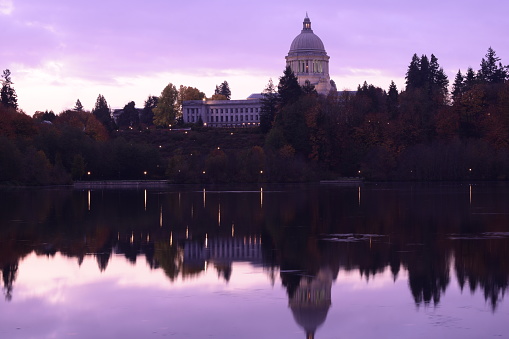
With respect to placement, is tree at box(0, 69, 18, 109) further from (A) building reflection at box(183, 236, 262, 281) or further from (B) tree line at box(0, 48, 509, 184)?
(A) building reflection at box(183, 236, 262, 281)

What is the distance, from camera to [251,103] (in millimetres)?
192875

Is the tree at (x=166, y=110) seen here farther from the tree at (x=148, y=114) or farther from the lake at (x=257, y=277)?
the lake at (x=257, y=277)

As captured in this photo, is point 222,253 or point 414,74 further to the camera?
point 414,74

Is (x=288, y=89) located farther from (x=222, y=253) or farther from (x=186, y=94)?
(x=222, y=253)

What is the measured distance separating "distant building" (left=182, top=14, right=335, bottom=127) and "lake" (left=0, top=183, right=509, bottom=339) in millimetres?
153866

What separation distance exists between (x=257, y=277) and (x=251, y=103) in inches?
6848

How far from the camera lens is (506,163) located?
301 feet

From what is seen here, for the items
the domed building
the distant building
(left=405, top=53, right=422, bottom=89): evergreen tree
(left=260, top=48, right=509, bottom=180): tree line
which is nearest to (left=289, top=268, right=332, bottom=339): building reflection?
(left=260, top=48, right=509, bottom=180): tree line

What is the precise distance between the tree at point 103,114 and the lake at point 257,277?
114433 millimetres

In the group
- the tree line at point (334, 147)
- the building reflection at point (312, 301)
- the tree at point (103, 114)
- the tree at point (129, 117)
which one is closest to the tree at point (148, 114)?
the tree at point (129, 117)

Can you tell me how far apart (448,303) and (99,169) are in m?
86.7

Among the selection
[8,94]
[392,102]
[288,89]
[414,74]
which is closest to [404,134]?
[392,102]

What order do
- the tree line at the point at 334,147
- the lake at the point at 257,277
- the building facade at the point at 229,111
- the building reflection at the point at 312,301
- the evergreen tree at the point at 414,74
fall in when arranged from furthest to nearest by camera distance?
the building facade at the point at 229,111 → the evergreen tree at the point at 414,74 → the tree line at the point at 334,147 → the building reflection at the point at 312,301 → the lake at the point at 257,277

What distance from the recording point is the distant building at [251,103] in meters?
189
